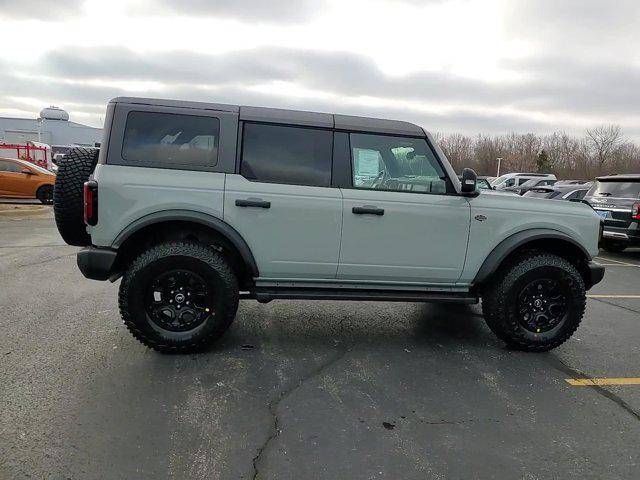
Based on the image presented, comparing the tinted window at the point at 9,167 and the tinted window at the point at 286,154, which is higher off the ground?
the tinted window at the point at 286,154

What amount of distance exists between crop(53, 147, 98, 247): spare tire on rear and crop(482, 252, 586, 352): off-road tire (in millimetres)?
3687

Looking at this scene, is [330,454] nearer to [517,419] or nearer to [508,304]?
[517,419]

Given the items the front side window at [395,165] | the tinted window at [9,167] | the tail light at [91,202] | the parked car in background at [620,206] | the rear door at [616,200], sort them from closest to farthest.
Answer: the tail light at [91,202]
the front side window at [395,165]
the parked car in background at [620,206]
the rear door at [616,200]
the tinted window at [9,167]

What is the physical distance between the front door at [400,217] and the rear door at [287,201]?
168 mm

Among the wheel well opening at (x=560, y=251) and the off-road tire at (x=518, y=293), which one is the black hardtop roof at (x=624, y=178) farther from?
the off-road tire at (x=518, y=293)

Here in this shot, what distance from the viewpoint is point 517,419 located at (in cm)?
307

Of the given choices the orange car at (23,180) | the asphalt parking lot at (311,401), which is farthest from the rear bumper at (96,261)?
the orange car at (23,180)

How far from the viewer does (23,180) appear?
15.3 m

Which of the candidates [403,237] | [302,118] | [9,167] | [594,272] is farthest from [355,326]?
[9,167]

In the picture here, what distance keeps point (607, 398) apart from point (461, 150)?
254 ft

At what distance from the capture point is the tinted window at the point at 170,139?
371cm

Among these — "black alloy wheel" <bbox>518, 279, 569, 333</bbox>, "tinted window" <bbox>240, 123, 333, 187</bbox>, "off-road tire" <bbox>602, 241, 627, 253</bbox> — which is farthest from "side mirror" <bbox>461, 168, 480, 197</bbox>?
"off-road tire" <bbox>602, 241, 627, 253</bbox>

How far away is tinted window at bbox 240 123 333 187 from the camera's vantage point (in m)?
3.85

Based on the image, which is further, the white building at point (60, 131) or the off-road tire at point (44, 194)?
the white building at point (60, 131)
